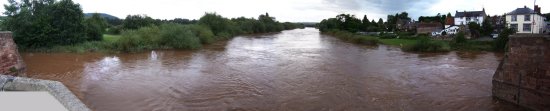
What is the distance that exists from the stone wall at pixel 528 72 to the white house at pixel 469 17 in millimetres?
55988

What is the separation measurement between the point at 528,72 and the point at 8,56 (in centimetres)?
1185

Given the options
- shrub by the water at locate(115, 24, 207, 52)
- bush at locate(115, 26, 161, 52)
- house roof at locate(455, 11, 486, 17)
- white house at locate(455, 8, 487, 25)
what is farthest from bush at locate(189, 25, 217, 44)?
house roof at locate(455, 11, 486, 17)

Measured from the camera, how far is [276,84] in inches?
656

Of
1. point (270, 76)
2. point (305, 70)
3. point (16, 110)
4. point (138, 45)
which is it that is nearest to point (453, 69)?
point (305, 70)

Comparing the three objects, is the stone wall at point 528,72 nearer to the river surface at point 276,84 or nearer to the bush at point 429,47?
the river surface at point 276,84

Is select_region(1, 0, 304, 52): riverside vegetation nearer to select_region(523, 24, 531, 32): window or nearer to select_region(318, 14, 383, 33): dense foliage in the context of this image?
select_region(523, 24, 531, 32): window

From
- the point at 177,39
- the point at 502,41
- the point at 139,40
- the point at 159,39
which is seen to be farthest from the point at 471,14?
the point at 139,40

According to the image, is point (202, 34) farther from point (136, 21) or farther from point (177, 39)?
point (136, 21)

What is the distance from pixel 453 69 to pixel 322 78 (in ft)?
26.4

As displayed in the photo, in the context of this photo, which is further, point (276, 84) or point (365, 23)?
point (365, 23)

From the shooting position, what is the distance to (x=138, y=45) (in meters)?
33.8

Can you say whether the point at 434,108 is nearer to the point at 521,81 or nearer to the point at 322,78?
the point at 521,81

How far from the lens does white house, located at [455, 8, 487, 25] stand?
205ft

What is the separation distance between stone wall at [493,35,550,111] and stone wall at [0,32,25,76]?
1170cm
